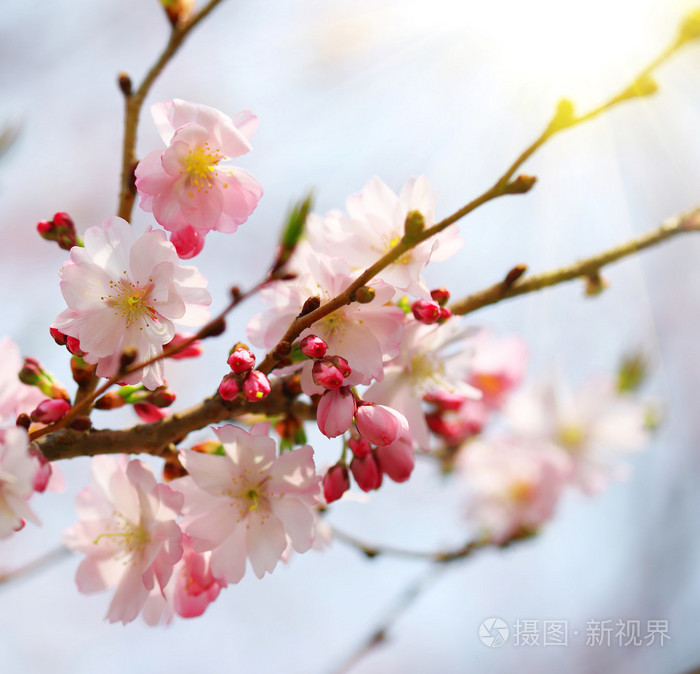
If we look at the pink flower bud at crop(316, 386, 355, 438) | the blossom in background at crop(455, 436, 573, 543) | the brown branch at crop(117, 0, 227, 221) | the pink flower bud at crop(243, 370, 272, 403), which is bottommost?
the blossom in background at crop(455, 436, 573, 543)

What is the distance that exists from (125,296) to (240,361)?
29 centimetres

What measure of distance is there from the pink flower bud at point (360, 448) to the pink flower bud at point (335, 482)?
0.04m

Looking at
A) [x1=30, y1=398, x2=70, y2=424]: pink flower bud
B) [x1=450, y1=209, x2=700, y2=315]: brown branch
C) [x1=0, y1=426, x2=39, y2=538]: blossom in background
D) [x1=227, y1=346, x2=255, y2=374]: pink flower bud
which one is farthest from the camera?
[x1=450, y1=209, x2=700, y2=315]: brown branch

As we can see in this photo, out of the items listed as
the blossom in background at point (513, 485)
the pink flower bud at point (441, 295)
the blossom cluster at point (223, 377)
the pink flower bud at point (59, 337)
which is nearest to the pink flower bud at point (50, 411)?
the blossom cluster at point (223, 377)

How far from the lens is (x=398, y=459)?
51.3 inches

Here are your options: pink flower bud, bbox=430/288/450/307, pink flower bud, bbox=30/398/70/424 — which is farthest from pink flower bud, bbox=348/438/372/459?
pink flower bud, bbox=30/398/70/424

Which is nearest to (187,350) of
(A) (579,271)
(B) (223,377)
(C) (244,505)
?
(B) (223,377)

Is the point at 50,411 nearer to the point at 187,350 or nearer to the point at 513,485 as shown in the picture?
the point at 187,350

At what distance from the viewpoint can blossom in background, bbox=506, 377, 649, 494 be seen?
10.4ft

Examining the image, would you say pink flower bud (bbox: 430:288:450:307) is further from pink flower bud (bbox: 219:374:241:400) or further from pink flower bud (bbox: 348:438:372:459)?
pink flower bud (bbox: 219:374:241:400)

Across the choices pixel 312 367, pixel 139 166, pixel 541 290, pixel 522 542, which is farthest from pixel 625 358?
pixel 139 166

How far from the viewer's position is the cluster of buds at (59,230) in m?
1.29

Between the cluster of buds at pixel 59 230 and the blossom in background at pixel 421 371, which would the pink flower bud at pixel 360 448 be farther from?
the cluster of buds at pixel 59 230

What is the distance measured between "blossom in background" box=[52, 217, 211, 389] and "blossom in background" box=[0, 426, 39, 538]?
185 millimetres
